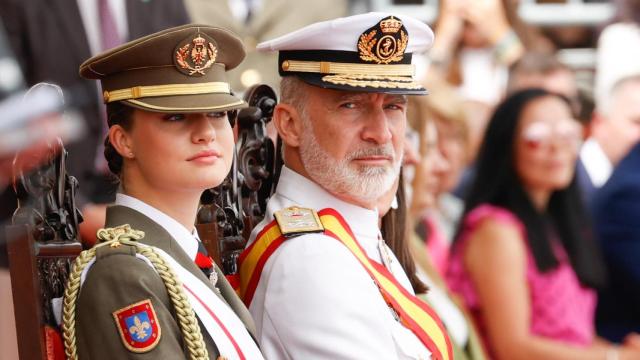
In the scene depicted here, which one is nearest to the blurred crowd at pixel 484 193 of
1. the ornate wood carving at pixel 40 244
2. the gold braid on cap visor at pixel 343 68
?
the gold braid on cap visor at pixel 343 68

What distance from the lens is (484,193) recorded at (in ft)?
15.6

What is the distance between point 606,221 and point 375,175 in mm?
2707

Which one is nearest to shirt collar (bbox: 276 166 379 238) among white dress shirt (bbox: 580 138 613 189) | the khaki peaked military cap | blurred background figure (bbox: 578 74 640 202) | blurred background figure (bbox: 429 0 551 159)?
the khaki peaked military cap

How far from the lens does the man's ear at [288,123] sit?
286 centimetres

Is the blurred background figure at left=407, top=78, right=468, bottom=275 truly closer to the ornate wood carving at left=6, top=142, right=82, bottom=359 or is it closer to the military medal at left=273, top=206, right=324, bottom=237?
the military medal at left=273, top=206, right=324, bottom=237

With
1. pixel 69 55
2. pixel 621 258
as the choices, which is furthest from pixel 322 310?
pixel 621 258

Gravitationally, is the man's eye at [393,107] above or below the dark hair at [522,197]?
above

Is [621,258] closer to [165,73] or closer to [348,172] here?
[348,172]

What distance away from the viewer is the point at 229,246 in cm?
290

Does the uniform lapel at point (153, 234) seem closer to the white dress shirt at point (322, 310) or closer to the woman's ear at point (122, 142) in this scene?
the woman's ear at point (122, 142)

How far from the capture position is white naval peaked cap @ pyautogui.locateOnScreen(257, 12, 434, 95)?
2.77 m

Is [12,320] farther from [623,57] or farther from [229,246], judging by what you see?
[623,57]

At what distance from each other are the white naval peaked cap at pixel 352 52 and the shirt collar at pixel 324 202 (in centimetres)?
23

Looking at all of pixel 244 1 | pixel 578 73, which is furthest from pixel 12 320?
pixel 578 73
